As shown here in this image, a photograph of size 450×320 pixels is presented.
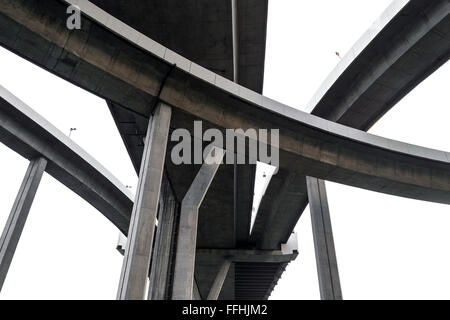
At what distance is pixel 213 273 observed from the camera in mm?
33500

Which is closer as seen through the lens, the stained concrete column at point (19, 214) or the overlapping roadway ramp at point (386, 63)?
the overlapping roadway ramp at point (386, 63)

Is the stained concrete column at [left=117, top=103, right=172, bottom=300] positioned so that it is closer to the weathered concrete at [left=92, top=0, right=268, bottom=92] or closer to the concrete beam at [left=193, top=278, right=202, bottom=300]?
the weathered concrete at [left=92, top=0, right=268, bottom=92]

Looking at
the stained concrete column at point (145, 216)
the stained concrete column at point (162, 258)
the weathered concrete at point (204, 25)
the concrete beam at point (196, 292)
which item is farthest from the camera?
the concrete beam at point (196, 292)

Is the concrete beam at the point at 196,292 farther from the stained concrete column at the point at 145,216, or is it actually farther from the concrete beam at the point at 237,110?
the stained concrete column at the point at 145,216

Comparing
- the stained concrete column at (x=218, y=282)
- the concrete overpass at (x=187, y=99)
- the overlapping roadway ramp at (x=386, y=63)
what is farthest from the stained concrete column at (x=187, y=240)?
the stained concrete column at (x=218, y=282)

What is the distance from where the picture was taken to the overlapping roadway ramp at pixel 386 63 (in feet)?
48.1

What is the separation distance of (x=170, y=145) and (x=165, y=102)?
541cm

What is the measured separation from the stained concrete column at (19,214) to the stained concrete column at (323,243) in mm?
15526

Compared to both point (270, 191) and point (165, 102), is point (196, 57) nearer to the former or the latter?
point (165, 102)

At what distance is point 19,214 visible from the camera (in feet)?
61.2

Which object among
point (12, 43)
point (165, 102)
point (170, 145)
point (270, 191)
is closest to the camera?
point (12, 43)

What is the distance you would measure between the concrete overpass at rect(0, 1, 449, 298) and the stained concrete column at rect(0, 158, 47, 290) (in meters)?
7.41
